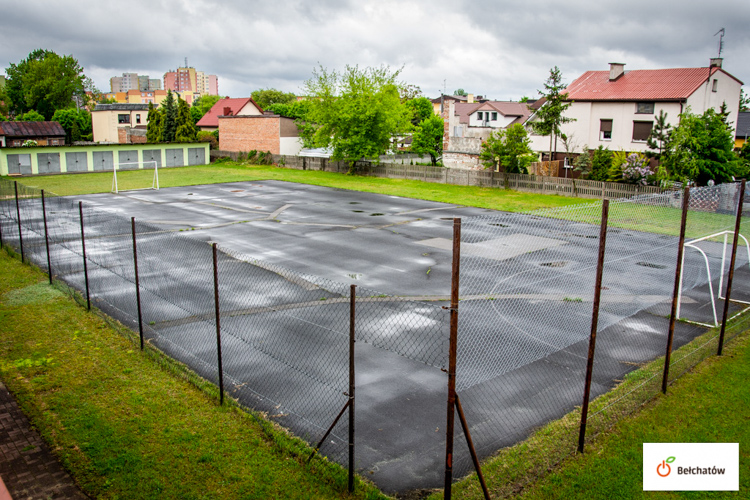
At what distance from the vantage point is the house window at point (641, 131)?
40438 mm

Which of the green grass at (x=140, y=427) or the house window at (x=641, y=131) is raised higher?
the house window at (x=641, y=131)

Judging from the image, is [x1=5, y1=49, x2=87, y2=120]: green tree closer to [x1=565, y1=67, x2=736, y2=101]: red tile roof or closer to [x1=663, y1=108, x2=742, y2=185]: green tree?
[x1=565, y1=67, x2=736, y2=101]: red tile roof

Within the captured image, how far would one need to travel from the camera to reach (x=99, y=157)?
167 ft

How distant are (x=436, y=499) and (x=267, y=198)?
94.5 ft

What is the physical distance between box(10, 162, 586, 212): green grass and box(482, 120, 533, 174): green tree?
5.83ft

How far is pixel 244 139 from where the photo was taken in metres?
59.4

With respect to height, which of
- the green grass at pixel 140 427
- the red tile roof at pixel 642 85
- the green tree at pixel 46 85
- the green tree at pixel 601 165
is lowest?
the green grass at pixel 140 427

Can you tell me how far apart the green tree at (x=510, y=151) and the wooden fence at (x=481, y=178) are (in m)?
0.78

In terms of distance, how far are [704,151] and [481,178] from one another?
13572 millimetres

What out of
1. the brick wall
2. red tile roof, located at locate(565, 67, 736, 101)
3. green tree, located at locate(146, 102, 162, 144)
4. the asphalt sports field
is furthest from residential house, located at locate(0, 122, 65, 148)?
red tile roof, located at locate(565, 67, 736, 101)

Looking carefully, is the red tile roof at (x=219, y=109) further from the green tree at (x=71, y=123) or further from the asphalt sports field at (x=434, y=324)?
the asphalt sports field at (x=434, y=324)

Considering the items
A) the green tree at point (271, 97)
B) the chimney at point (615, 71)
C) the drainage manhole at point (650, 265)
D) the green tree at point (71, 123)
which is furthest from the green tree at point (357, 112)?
the green tree at point (271, 97)

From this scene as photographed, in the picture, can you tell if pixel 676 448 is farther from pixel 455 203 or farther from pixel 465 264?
pixel 455 203

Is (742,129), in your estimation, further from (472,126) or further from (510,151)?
(510,151)
